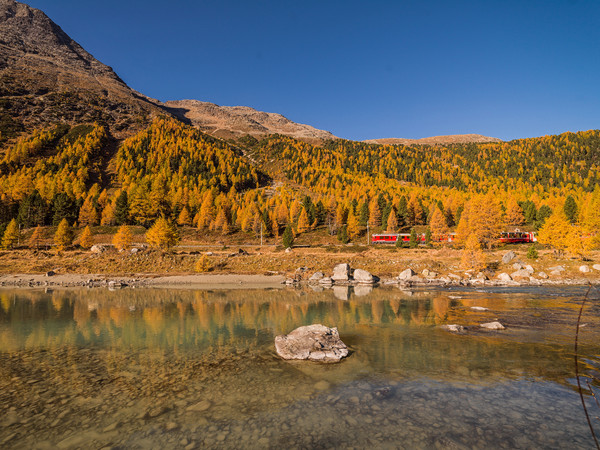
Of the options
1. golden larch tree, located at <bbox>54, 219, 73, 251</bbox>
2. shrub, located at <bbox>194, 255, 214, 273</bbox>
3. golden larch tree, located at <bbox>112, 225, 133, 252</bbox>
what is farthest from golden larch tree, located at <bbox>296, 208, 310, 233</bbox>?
golden larch tree, located at <bbox>54, 219, 73, 251</bbox>

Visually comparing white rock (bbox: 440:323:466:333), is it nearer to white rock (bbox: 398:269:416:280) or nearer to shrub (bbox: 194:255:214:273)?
white rock (bbox: 398:269:416:280)

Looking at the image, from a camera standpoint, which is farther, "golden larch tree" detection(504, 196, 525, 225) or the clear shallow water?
"golden larch tree" detection(504, 196, 525, 225)

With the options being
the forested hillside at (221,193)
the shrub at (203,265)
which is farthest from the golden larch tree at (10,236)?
the shrub at (203,265)

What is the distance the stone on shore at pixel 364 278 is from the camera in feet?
173

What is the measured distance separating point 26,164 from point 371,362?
173 metres

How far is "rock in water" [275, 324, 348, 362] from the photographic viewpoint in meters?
16.5

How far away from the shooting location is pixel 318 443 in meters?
9.27

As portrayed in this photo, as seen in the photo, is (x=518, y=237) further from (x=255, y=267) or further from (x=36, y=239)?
(x=36, y=239)

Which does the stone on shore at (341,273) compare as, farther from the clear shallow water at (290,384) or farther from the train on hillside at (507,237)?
the train on hillside at (507,237)

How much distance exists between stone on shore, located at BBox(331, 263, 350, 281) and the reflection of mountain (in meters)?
13.2

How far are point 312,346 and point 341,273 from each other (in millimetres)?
39391

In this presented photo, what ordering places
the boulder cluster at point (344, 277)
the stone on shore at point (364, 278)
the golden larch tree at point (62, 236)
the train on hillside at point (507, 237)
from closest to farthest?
the stone on shore at point (364, 278) → the boulder cluster at point (344, 277) → the golden larch tree at point (62, 236) → the train on hillside at point (507, 237)

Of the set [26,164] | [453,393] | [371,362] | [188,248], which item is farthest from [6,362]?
[26,164]

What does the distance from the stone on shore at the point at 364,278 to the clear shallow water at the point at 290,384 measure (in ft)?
84.0
